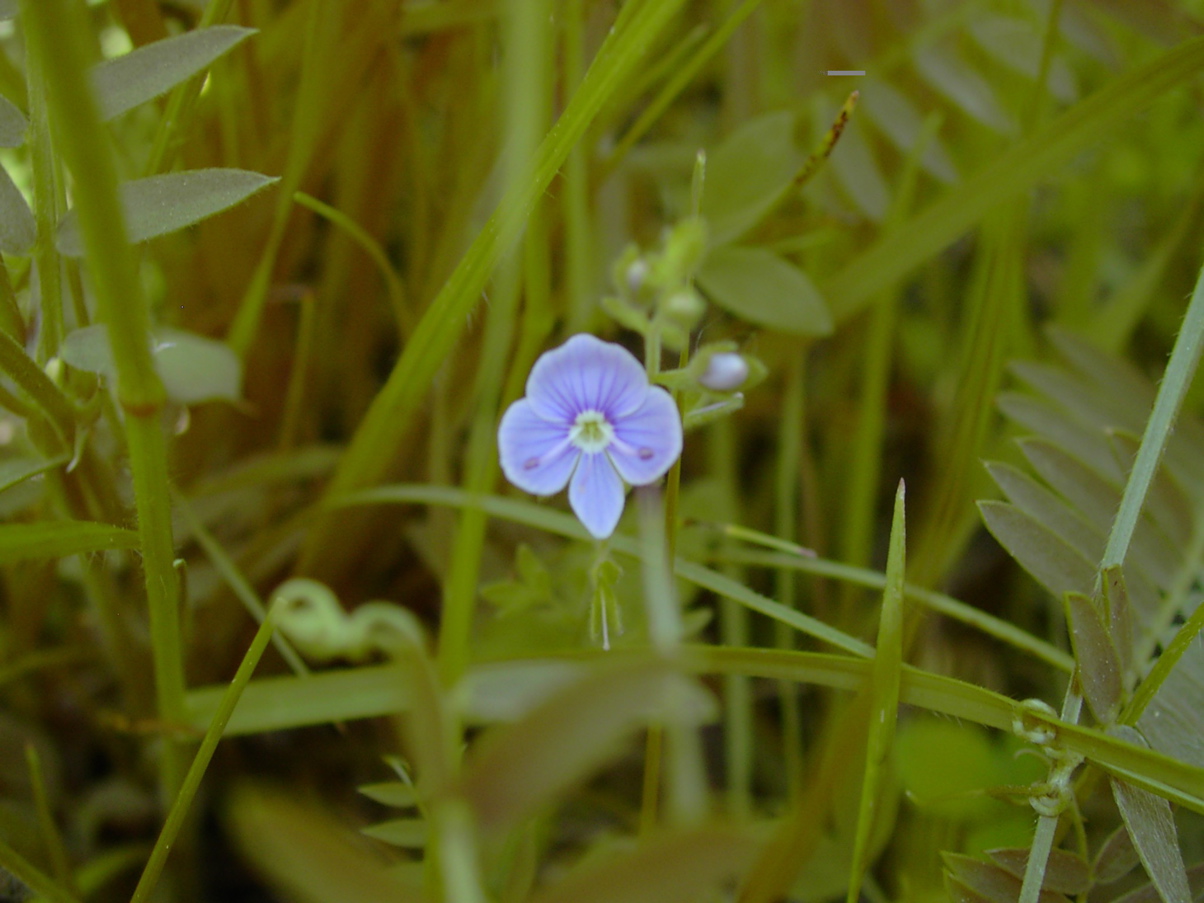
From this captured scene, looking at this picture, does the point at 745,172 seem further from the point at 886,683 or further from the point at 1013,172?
the point at 886,683

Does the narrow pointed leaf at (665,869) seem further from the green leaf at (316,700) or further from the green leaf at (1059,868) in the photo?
the green leaf at (1059,868)

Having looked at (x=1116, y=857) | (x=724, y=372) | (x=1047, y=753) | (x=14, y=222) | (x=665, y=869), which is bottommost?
(x=1116, y=857)

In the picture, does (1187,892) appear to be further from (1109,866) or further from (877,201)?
(877,201)

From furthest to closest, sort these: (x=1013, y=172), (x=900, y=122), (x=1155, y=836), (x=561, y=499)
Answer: (x=900, y=122)
(x=561, y=499)
(x=1013, y=172)
(x=1155, y=836)

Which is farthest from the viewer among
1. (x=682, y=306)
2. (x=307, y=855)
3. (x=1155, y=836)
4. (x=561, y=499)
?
(x=561, y=499)

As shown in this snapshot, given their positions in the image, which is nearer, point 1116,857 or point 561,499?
point 1116,857

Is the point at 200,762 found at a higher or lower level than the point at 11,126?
lower

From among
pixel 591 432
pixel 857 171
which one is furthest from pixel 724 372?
pixel 857 171
